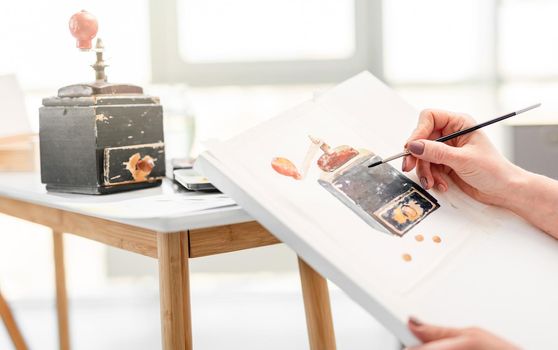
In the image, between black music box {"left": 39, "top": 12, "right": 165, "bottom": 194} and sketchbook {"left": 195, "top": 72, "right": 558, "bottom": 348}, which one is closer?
sketchbook {"left": 195, "top": 72, "right": 558, "bottom": 348}

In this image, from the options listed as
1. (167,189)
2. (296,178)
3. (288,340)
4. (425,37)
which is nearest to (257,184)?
(296,178)

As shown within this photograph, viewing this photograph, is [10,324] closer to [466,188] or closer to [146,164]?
[146,164]

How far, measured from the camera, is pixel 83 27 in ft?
3.29

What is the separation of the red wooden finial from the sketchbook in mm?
396

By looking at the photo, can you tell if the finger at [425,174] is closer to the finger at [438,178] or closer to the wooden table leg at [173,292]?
the finger at [438,178]

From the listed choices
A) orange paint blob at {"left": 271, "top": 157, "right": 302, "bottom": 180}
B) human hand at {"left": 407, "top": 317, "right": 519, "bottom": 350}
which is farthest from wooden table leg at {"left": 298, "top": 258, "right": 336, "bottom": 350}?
human hand at {"left": 407, "top": 317, "right": 519, "bottom": 350}

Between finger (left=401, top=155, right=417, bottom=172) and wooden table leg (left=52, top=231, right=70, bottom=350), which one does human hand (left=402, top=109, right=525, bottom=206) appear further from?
wooden table leg (left=52, top=231, right=70, bottom=350)

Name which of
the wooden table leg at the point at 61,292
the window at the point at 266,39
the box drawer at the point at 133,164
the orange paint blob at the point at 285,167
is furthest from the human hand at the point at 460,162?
the window at the point at 266,39

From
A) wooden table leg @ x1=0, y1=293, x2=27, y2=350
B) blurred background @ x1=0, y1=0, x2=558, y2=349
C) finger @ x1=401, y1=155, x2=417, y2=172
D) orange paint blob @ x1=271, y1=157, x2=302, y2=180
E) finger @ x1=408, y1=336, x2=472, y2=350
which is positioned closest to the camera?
finger @ x1=408, y1=336, x2=472, y2=350

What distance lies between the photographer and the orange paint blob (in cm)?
68

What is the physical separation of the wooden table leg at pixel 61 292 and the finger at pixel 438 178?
38.3 inches

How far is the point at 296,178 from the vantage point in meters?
0.68

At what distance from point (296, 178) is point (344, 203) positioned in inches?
2.2

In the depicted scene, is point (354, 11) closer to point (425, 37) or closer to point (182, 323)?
point (425, 37)
